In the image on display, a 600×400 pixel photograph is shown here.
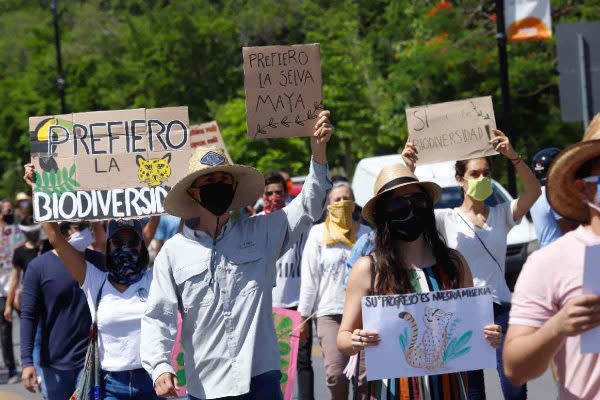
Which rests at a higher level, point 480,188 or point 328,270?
point 480,188

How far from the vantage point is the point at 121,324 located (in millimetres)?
6230

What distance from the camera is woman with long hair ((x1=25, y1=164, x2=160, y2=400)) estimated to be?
20.3 ft

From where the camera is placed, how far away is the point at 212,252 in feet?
17.5

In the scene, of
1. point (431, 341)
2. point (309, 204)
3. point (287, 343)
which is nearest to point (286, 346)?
point (287, 343)

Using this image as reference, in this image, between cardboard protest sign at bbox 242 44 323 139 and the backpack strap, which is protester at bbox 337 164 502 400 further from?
cardboard protest sign at bbox 242 44 323 139

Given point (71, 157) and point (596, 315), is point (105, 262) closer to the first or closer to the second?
point (71, 157)

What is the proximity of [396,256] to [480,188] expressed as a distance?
7.68ft

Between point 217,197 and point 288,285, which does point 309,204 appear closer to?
point 217,197

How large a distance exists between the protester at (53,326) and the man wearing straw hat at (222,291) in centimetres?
181

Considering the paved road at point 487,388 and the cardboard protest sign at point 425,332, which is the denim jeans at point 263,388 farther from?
the paved road at point 487,388

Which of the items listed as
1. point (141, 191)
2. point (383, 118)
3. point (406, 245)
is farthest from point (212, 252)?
point (383, 118)

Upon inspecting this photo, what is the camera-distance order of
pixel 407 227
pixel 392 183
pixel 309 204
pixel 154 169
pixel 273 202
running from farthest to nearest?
pixel 273 202 → pixel 154 169 → pixel 309 204 → pixel 392 183 → pixel 407 227

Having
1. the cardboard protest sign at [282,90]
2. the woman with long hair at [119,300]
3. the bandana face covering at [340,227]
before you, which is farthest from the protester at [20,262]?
the cardboard protest sign at [282,90]

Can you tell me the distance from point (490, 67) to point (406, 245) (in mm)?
18939
